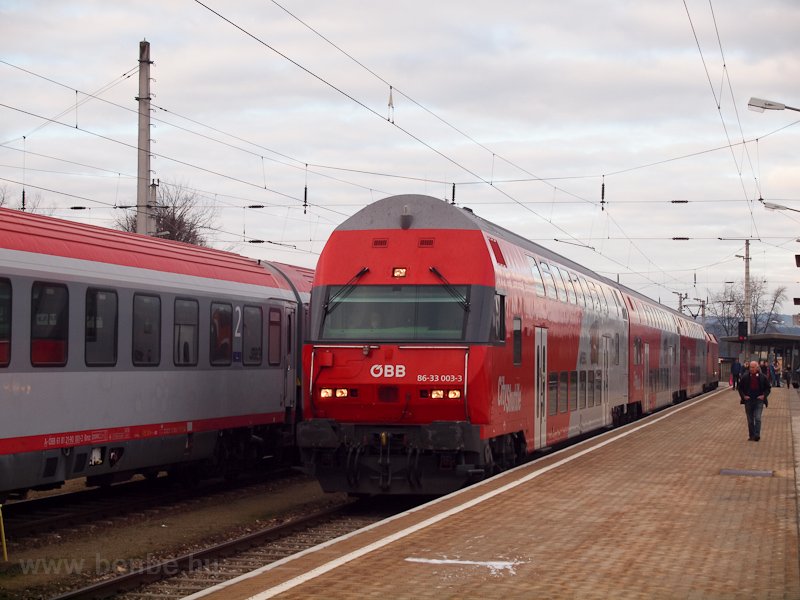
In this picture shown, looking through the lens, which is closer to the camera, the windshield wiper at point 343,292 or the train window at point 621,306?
the windshield wiper at point 343,292

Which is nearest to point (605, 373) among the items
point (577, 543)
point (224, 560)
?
point (224, 560)

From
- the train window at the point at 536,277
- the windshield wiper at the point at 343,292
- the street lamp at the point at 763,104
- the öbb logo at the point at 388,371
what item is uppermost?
the street lamp at the point at 763,104

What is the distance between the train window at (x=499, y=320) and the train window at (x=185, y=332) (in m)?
4.62

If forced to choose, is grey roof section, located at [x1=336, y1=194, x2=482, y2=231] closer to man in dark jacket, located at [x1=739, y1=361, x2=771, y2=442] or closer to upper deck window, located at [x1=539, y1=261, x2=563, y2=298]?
upper deck window, located at [x1=539, y1=261, x2=563, y2=298]

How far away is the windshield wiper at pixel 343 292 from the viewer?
1472 centimetres

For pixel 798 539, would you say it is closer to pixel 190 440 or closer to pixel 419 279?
pixel 419 279

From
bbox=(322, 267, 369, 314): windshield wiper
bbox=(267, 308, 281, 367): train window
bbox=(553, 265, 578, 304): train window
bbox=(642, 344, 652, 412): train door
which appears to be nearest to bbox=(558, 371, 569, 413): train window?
bbox=(553, 265, 578, 304): train window

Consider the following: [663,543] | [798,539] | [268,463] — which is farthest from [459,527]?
[268,463]

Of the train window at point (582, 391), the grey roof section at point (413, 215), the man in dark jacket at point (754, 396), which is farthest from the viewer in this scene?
the man in dark jacket at point (754, 396)

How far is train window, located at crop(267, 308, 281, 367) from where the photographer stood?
62.3ft

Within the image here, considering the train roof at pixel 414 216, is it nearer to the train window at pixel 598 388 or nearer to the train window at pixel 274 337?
the train window at pixel 274 337

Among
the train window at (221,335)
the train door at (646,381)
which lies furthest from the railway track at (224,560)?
the train door at (646,381)

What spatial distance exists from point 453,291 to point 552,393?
17.2 ft

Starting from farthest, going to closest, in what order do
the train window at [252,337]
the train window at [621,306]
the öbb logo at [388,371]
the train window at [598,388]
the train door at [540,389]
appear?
1. the train window at [621,306]
2. the train window at [598,388]
3. the train window at [252,337]
4. the train door at [540,389]
5. the öbb logo at [388,371]
